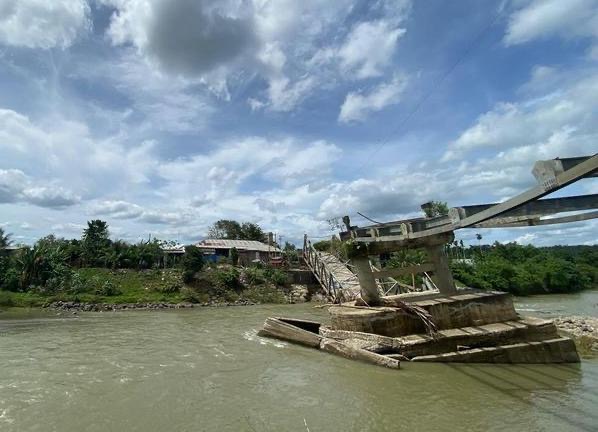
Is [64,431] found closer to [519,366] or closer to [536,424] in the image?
[536,424]

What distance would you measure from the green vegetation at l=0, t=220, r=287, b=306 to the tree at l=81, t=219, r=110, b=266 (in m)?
0.10

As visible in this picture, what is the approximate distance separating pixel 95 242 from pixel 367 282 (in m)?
37.7

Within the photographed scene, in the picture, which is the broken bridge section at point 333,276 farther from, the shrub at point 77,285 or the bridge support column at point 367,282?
the shrub at point 77,285

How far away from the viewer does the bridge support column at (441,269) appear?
464 inches

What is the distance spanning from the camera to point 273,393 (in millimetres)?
8133

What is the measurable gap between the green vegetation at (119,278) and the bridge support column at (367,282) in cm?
2291

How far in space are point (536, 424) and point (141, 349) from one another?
1185 centimetres

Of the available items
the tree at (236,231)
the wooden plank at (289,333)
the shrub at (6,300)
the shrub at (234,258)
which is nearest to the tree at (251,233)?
the tree at (236,231)

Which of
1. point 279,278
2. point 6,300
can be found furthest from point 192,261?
point 6,300

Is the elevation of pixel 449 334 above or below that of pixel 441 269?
below

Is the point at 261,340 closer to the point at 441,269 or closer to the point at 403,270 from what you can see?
the point at 403,270

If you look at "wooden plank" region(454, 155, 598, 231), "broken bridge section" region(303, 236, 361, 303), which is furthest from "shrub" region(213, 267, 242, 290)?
"wooden plank" region(454, 155, 598, 231)

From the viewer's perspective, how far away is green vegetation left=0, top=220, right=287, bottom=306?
32062 millimetres

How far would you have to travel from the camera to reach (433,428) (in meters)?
6.24
